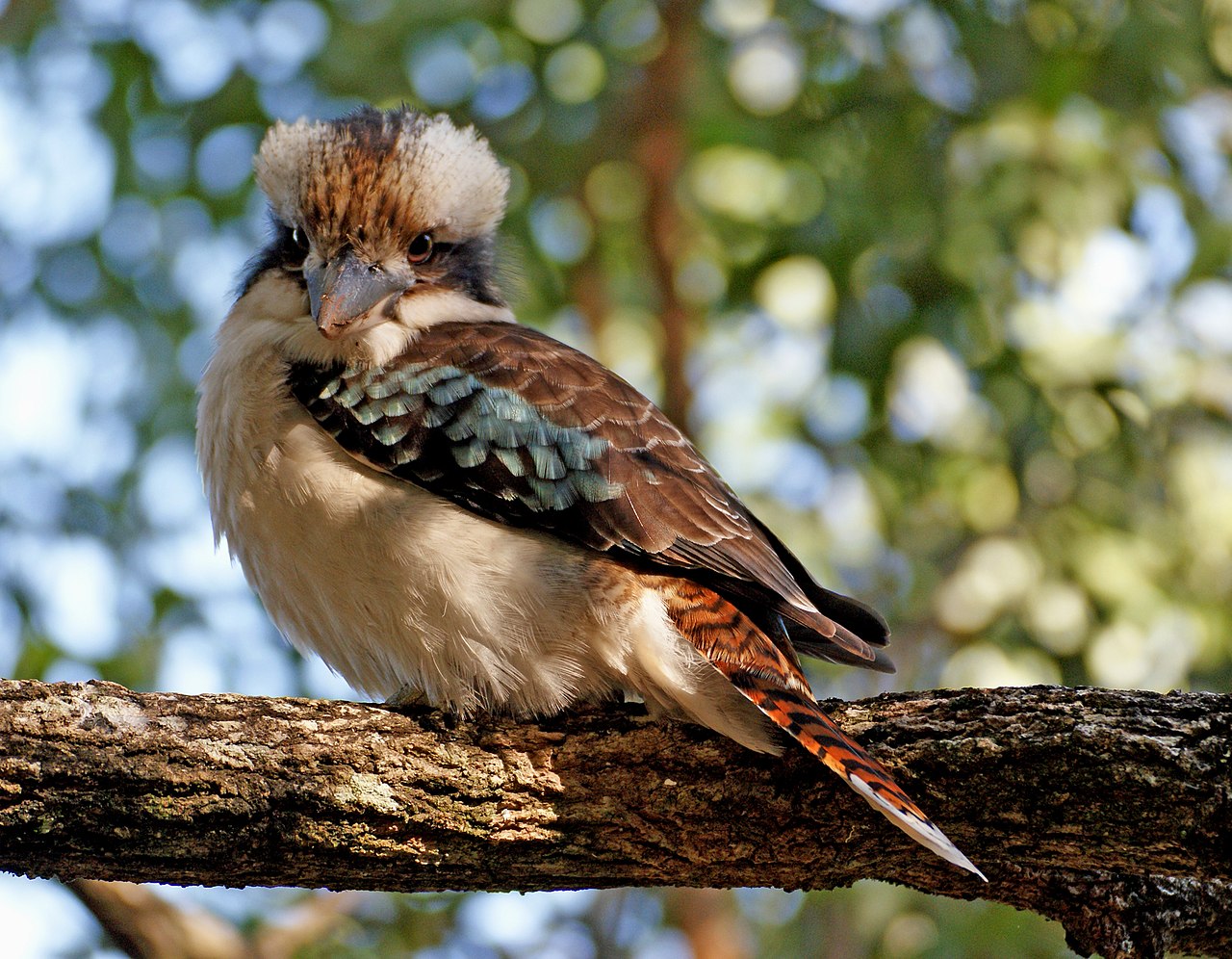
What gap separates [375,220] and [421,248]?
20cm

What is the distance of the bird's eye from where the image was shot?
3490mm

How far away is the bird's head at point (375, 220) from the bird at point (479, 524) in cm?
1

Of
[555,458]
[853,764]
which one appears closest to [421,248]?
[555,458]

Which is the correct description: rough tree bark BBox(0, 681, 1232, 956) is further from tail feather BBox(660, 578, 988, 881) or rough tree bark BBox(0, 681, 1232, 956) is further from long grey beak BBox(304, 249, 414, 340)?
long grey beak BBox(304, 249, 414, 340)

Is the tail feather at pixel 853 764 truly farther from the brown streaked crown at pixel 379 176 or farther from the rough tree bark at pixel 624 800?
the brown streaked crown at pixel 379 176

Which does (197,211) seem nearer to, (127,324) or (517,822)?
(127,324)

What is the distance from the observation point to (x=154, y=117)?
18.5 ft

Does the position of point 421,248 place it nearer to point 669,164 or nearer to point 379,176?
point 379,176

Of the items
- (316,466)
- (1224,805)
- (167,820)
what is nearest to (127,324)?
(316,466)

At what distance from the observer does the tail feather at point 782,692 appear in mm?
2441

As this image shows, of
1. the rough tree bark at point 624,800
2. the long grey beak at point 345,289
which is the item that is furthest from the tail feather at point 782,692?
the long grey beak at point 345,289

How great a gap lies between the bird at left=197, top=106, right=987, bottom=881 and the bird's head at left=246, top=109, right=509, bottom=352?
0.01 metres

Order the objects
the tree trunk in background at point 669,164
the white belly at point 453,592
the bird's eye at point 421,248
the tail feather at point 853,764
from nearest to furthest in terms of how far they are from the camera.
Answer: the tail feather at point 853,764 < the white belly at point 453,592 < the bird's eye at point 421,248 < the tree trunk in background at point 669,164

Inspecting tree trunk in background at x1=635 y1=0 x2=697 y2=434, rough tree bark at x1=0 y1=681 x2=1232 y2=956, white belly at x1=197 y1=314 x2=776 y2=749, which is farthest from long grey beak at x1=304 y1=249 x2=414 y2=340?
tree trunk in background at x1=635 y1=0 x2=697 y2=434
